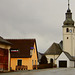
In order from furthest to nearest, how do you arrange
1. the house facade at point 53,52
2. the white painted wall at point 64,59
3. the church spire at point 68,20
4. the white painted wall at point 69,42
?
the church spire at point 68,20 → the white painted wall at point 69,42 → the house facade at point 53,52 → the white painted wall at point 64,59

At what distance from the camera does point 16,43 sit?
5488 cm

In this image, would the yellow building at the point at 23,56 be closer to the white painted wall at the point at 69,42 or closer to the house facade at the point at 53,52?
the house facade at the point at 53,52

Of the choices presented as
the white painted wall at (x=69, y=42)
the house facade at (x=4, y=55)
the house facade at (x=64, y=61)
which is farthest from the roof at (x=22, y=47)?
the white painted wall at (x=69, y=42)

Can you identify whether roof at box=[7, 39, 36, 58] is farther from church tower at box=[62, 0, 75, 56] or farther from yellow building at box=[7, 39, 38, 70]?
church tower at box=[62, 0, 75, 56]

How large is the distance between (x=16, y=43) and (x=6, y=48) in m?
18.9

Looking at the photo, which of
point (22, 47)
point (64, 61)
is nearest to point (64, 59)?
point (64, 61)

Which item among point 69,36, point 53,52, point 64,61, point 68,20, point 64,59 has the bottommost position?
point 64,61

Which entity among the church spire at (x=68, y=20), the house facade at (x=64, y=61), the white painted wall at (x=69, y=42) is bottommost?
the house facade at (x=64, y=61)

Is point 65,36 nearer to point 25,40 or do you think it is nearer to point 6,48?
point 25,40

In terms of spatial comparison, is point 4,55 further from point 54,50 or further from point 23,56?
point 54,50

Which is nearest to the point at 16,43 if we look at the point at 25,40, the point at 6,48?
the point at 25,40

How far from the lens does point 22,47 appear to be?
175ft

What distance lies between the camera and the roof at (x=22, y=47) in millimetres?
51688

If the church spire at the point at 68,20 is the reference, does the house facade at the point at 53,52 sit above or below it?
A: below
